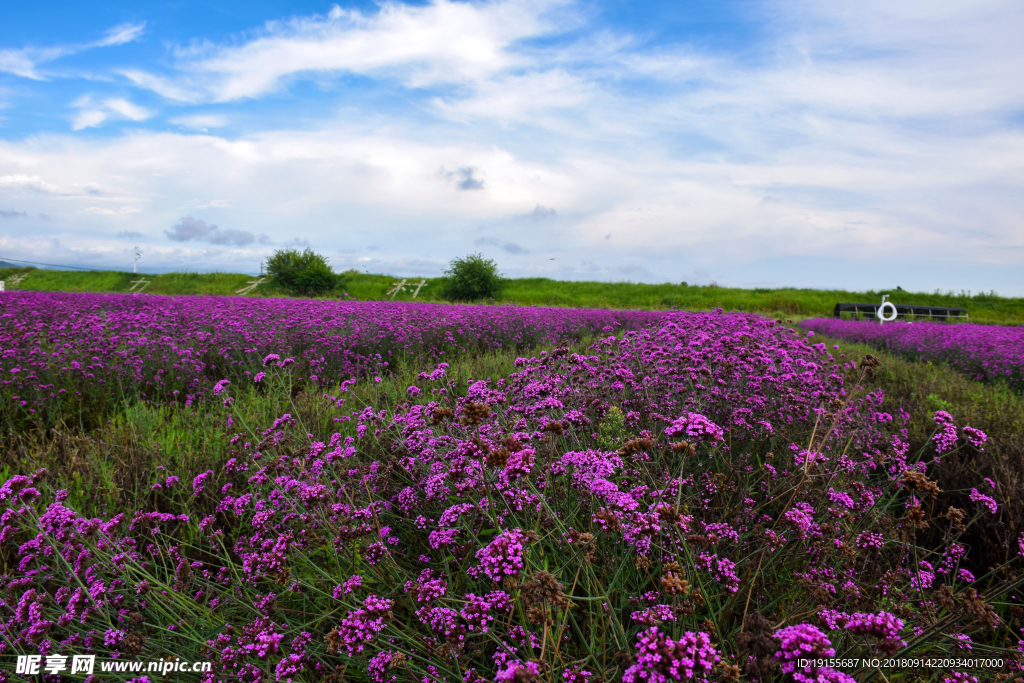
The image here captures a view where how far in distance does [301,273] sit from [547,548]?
3649 cm

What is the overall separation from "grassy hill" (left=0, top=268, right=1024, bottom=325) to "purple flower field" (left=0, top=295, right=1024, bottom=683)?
76.7ft

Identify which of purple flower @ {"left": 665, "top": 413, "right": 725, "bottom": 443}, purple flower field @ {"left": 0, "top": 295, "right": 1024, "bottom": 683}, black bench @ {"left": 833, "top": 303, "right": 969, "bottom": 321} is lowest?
purple flower field @ {"left": 0, "top": 295, "right": 1024, "bottom": 683}

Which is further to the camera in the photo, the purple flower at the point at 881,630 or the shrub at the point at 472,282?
the shrub at the point at 472,282

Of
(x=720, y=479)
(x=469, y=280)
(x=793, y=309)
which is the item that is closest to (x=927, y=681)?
(x=720, y=479)

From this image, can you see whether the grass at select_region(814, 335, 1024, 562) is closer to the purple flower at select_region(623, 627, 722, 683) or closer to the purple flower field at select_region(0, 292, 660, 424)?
the purple flower at select_region(623, 627, 722, 683)

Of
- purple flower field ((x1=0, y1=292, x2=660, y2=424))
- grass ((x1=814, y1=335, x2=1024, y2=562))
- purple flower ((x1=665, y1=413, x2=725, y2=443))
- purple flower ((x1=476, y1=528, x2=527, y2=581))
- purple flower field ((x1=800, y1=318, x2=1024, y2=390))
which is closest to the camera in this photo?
purple flower ((x1=476, y1=528, x2=527, y2=581))

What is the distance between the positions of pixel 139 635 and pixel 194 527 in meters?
1.29

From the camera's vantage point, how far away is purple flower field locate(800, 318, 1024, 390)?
26.0ft

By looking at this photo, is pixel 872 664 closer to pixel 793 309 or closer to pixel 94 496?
pixel 94 496

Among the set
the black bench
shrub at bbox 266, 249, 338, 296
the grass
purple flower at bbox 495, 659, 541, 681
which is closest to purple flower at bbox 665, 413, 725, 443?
purple flower at bbox 495, 659, 541, 681

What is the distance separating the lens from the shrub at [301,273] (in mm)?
34969

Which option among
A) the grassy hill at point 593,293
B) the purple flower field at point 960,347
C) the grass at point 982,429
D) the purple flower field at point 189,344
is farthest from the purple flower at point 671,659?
the grassy hill at point 593,293

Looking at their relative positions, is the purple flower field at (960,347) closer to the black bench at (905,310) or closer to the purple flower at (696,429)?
the purple flower at (696,429)

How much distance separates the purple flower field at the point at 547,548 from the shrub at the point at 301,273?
3246cm
